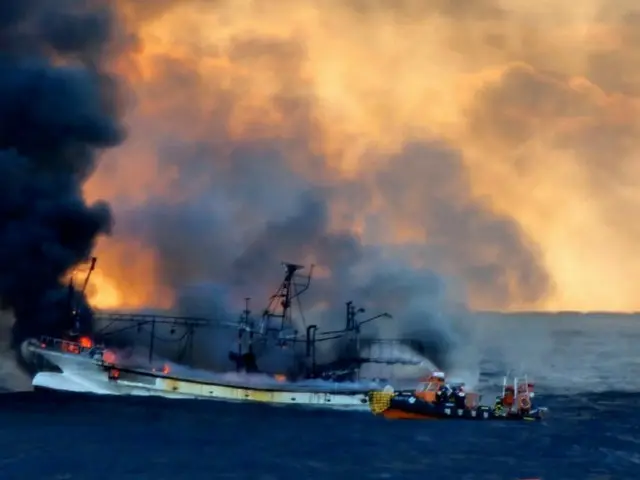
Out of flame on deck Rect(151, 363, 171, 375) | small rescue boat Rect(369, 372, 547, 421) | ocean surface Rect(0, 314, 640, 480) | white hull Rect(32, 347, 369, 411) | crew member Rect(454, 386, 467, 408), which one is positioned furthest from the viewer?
flame on deck Rect(151, 363, 171, 375)

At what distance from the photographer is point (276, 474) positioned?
9488 cm

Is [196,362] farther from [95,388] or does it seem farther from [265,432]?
[265,432]

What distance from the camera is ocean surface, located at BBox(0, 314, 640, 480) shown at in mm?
97062

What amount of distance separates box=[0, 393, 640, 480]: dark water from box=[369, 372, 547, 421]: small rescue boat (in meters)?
2.43

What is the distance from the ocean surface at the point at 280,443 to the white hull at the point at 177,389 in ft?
8.90

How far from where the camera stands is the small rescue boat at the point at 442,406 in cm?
14262

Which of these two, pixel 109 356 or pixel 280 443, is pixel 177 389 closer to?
pixel 109 356

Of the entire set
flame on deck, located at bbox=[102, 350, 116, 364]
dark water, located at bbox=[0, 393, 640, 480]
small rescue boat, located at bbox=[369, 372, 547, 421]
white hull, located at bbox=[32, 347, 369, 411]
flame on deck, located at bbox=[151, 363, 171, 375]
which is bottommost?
dark water, located at bbox=[0, 393, 640, 480]

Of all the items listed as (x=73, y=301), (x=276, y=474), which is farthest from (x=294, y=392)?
(x=276, y=474)

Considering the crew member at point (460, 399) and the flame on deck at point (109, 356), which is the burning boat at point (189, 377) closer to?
the flame on deck at point (109, 356)

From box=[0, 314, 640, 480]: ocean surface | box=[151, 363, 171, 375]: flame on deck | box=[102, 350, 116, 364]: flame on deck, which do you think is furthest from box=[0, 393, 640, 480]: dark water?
box=[102, 350, 116, 364]: flame on deck

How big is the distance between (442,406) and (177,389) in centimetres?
4221

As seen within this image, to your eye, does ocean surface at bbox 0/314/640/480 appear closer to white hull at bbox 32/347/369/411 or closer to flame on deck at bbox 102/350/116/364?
white hull at bbox 32/347/369/411

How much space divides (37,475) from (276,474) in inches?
905
